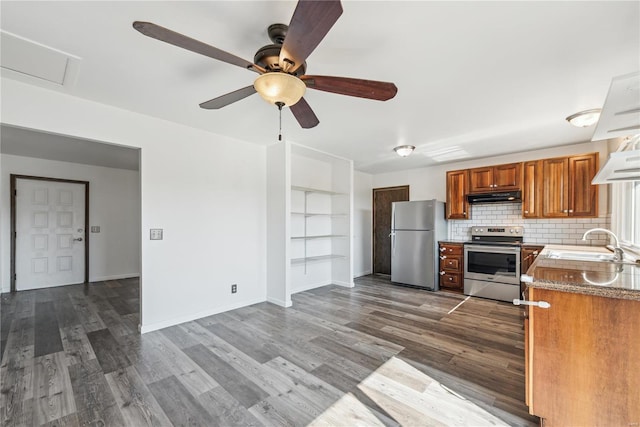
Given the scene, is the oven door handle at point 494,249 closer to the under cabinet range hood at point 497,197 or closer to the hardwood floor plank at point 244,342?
the under cabinet range hood at point 497,197

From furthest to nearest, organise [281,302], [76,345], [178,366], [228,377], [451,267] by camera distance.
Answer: [451,267]
[281,302]
[76,345]
[178,366]
[228,377]

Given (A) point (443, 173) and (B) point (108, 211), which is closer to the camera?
(A) point (443, 173)

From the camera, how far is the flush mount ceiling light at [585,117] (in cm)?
280

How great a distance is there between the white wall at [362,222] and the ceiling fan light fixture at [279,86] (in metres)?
4.44

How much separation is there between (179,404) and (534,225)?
16.9 ft

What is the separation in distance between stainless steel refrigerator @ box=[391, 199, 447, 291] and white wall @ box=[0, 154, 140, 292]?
499 cm

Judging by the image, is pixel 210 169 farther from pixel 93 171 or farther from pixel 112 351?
pixel 93 171

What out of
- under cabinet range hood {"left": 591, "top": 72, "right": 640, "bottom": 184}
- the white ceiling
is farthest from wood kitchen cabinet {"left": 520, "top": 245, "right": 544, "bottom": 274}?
under cabinet range hood {"left": 591, "top": 72, "right": 640, "bottom": 184}

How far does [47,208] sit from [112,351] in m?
4.25

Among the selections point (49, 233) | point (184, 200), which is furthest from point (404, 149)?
point (49, 233)

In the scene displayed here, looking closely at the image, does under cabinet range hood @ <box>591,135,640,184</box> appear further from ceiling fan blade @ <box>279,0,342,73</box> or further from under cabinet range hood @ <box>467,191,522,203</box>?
under cabinet range hood @ <box>467,191,522,203</box>

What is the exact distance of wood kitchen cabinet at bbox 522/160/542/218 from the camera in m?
4.12

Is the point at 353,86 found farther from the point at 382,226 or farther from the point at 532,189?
the point at 382,226

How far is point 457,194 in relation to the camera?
4.91 meters
